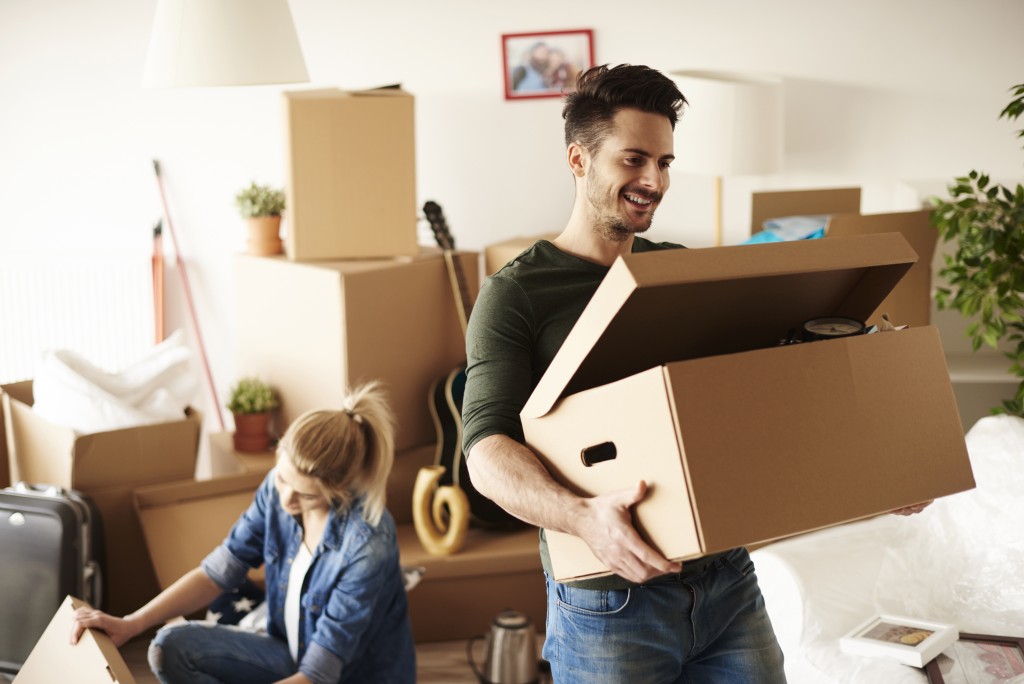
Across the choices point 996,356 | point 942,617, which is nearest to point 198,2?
point 942,617

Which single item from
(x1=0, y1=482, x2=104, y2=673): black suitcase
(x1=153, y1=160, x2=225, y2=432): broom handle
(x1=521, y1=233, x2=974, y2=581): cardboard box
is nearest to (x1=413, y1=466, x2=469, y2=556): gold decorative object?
(x1=0, y1=482, x2=104, y2=673): black suitcase

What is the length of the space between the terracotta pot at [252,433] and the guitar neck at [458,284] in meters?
0.62

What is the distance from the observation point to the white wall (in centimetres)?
360

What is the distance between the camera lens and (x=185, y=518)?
2793 millimetres

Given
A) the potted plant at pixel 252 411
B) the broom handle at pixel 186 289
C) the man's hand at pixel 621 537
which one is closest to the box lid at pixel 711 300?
the man's hand at pixel 621 537

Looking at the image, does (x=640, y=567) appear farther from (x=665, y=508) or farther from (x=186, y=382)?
(x=186, y=382)

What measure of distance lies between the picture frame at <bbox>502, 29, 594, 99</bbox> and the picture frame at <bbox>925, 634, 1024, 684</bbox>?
89.0 inches

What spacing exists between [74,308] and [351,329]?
4.59ft

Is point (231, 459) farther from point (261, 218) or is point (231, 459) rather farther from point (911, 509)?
point (911, 509)

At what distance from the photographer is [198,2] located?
212cm

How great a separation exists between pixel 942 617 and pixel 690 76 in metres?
1.93

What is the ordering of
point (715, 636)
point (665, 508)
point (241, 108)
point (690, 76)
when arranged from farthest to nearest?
point (241, 108) < point (690, 76) < point (715, 636) < point (665, 508)

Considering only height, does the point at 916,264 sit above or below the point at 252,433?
above

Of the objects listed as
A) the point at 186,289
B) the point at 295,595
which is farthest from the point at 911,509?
the point at 186,289
